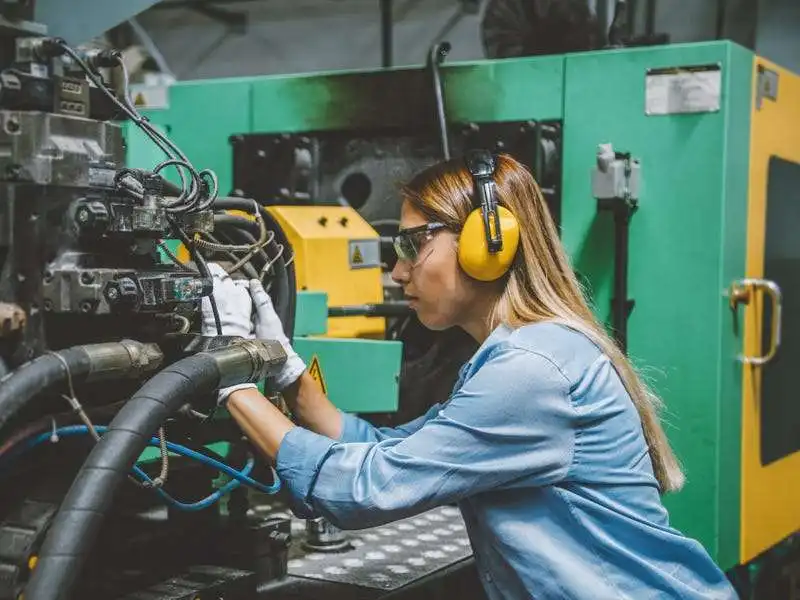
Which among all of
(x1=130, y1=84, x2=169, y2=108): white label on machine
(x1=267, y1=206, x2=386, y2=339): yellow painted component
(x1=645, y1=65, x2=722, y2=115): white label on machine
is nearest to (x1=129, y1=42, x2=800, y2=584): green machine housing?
(x1=645, y1=65, x2=722, y2=115): white label on machine

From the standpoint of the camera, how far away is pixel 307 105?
2.74m

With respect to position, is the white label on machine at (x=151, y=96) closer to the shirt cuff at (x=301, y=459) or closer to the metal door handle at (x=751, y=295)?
the metal door handle at (x=751, y=295)

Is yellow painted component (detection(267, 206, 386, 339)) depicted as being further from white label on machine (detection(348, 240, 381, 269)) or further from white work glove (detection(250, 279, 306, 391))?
white work glove (detection(250, 279, 306, 391))

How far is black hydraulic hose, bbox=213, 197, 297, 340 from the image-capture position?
166 centimetres

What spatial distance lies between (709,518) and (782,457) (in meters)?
0.49

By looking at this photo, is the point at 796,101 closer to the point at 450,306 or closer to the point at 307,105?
the point at 307,105

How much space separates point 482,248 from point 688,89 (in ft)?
3.27

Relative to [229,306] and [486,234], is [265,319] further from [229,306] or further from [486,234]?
[486,234]

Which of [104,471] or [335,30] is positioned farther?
[335,30]

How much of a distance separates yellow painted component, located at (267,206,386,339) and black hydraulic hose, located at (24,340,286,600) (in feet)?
2.97

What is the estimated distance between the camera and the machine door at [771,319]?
2434mm

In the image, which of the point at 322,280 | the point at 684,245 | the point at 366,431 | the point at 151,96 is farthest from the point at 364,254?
the point at 151,96

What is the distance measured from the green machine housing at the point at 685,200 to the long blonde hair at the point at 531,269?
73 cm

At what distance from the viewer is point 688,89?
7.52ft
